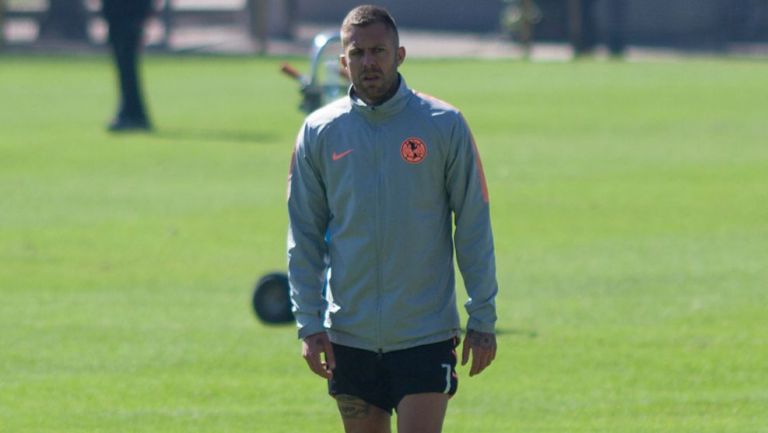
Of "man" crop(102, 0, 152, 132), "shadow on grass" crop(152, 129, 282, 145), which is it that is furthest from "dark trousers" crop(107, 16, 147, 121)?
"shadow on grass" crop(152, 129, 282, 145)

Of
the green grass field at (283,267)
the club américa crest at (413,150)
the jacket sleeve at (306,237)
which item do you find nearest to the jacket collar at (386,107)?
the club américa crest at (413,150)

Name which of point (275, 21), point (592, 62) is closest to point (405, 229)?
point (592, 62)

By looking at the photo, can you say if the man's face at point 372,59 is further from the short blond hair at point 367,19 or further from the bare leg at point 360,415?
the bare leg at point 360,415

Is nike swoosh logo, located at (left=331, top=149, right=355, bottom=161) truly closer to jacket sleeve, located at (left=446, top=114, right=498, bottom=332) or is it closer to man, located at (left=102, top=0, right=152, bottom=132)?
jacket sleeve, located at (left=446, top=114, right=498, bottom=332)

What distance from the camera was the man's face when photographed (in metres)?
5.53

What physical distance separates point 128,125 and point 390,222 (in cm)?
1849

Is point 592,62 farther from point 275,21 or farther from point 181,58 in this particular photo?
point 275,21

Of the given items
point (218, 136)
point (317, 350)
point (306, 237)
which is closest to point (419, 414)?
point (317, 350)

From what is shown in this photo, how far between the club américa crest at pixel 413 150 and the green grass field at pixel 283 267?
2.75 meters

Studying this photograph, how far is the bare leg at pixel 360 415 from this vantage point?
18.8 ft

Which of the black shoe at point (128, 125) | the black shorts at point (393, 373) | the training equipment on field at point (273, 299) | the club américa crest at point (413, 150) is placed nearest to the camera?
the club américa crest at point (413, 150)

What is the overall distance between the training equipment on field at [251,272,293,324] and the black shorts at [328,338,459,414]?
494 cm

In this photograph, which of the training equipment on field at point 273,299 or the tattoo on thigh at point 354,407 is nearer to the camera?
the tattoo on thigh at point 354,407

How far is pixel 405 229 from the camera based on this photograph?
5574 millimetres
